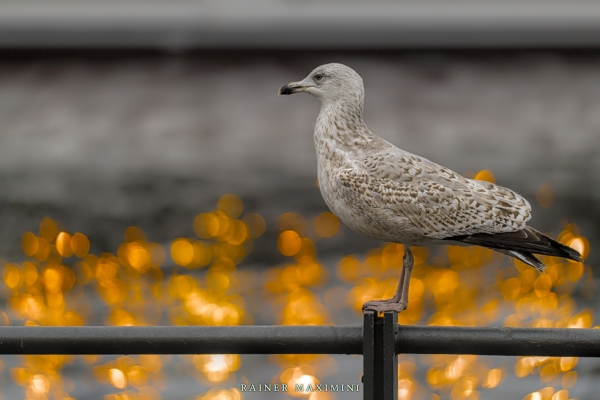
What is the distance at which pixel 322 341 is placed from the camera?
1519 millimetres

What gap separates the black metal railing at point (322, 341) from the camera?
4.97 feet

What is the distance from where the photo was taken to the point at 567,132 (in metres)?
4.89

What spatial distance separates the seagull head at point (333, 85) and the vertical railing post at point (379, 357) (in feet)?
3.30

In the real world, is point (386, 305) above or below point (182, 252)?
below

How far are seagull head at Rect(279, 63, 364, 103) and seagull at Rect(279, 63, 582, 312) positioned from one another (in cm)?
12

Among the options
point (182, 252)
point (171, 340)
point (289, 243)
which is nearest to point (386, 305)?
point (171, 340)

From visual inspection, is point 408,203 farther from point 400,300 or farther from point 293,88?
point 293,88

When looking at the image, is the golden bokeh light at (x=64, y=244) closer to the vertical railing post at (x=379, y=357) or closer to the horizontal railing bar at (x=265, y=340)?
the horizontal railing bar at (x=265, y=340)

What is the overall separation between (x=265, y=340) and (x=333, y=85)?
110 centimetres

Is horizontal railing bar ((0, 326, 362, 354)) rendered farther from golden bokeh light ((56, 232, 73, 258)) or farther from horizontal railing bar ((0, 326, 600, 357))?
golden bokeh light ((56, 232, 73, 258))

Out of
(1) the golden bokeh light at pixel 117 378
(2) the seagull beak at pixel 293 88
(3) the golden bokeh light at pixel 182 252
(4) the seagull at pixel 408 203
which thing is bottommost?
(1) the golden bokeh light at pixel 117 378

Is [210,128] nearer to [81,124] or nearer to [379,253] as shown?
[81,124]

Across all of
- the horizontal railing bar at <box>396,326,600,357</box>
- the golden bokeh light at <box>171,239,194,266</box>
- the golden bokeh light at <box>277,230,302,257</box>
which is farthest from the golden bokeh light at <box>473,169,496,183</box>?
the horizontal railing bar at <box>396,326,600,357</box>

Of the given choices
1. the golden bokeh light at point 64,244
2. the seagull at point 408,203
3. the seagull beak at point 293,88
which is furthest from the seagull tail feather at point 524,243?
the golden bokeh light at point 64,244
